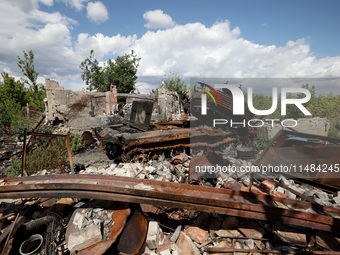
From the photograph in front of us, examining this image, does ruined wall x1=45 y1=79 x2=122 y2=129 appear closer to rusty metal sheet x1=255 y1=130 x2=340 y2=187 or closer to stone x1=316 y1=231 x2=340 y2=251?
rusty metal sheet x1=255 y1=130 x2=340 y2=187

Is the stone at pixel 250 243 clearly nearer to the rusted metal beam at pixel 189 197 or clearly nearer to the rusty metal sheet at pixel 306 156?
the rusted metal beam at pixel 189 197

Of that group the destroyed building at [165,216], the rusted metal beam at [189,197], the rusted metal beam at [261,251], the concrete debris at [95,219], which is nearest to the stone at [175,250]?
the destroyed building at [165,216]

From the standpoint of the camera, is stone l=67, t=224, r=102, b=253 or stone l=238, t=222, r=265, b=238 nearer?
stone l=67, t=224, r=102, b=253

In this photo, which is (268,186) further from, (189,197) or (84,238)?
(84,238)

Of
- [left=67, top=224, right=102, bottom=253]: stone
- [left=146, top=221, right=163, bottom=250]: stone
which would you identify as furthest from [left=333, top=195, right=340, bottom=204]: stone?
[left=67, top=224, right=102, bottom=253]: stone

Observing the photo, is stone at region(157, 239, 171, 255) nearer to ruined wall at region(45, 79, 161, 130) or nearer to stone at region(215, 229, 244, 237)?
stone at region(215, 229, 244, 237)

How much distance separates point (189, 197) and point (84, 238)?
1368mm

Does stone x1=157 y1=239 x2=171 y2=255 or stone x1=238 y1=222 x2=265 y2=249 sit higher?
stone x1=238 y1=222 x2=265 y2=249

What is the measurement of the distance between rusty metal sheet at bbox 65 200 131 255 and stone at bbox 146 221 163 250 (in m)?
0.41

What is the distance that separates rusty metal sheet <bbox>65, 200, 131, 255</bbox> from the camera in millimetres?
1935

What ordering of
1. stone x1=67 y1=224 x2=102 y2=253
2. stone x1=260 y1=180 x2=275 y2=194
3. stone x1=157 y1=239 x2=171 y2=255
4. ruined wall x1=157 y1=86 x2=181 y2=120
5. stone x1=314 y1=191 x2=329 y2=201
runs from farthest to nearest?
ruined wall x1=157 y1=86 x2=181 y2=120 < stone x1=260 y1=180 x2=275 y2=194 < stone x1=314 y1=191 x2=329 y2=201 < stone x1=157 y1=239 x2=171 y2=255 < stone x1=67 y1=224 x2=102 y2=253

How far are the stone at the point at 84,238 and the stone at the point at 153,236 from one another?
65 centimetres

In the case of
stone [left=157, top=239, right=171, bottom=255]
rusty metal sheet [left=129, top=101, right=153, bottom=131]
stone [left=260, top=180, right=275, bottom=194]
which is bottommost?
stone [left=157, top=239, right=171, bottom=255]

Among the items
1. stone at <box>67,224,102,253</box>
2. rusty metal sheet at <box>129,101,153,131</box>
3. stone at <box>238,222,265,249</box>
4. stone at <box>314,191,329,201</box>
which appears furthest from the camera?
rusty metal sheet at <box>129,101,153,131</box>
